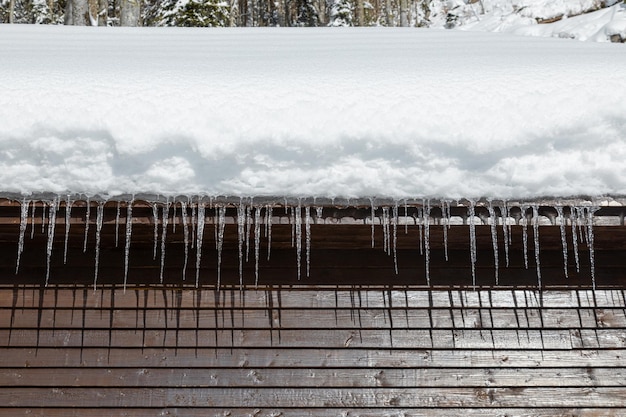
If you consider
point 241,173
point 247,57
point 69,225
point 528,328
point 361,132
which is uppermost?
point 247,57

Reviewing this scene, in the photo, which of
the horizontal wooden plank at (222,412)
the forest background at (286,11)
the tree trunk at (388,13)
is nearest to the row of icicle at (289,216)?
the horizontal wooden plank at (222,412)

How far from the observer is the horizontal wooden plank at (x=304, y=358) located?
2.93m

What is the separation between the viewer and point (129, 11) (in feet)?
31.7

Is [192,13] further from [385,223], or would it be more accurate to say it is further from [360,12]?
[385,223]

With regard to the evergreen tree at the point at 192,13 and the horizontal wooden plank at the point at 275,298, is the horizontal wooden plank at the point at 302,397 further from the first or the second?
the evergreen tree at the point at 192,13

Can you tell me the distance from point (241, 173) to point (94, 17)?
587 inches

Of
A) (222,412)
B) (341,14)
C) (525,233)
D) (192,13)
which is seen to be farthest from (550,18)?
(222,412)

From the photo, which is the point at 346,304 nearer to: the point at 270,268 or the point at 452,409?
the point at 270,268

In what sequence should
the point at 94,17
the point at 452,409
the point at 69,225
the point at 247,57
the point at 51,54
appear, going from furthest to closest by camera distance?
the point at 94,17 → the point at 247,57 → the point at 51,54 → the point at 452,409 → the point at 69,225

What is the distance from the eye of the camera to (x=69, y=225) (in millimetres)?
2584

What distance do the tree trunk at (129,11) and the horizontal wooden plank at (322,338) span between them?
814 centimetres

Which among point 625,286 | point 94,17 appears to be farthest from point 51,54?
point 94,17

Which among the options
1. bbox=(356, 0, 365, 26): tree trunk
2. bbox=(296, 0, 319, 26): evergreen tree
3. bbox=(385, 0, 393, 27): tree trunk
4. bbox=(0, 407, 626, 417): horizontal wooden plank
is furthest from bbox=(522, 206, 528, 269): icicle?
bbox=(385, 0, 393, 27): tree trunk

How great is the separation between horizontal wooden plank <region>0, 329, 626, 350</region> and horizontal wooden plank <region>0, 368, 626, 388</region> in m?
0.14
